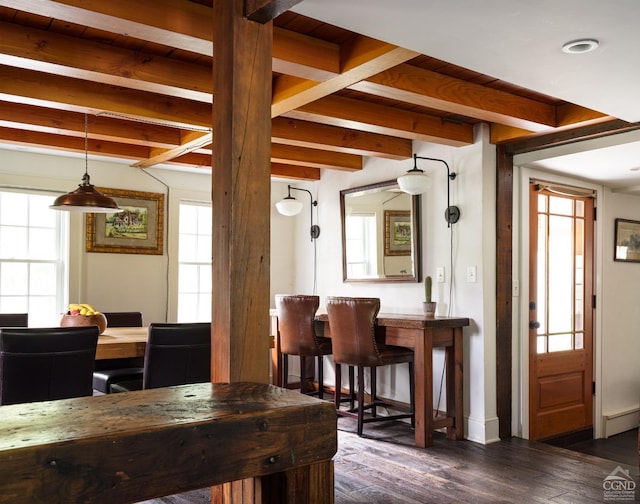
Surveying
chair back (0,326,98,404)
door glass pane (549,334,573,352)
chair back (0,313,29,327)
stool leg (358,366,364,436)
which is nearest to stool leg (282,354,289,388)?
stool leg (358,366,364,436)

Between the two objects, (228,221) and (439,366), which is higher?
(228,221)

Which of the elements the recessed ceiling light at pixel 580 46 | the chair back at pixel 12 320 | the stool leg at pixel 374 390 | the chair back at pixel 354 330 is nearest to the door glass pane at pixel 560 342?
the stool leg at pixel 374 390

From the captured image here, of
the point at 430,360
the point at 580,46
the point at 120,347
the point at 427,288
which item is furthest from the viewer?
the point at 427,288

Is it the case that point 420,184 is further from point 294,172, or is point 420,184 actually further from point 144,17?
point 144,17

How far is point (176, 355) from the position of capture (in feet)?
10.6

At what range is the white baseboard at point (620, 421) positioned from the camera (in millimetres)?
5191

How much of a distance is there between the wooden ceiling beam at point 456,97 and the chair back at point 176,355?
5.27 feet

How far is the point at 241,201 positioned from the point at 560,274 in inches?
148

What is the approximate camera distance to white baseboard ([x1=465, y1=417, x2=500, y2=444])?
13.9ft

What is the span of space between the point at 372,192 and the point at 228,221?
3437 mm

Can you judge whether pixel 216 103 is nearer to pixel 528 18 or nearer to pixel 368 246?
pixel 528 18

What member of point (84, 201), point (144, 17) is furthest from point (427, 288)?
point (144, 17)

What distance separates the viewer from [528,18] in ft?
7.47

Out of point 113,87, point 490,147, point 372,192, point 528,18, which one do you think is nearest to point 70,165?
point 113,87
